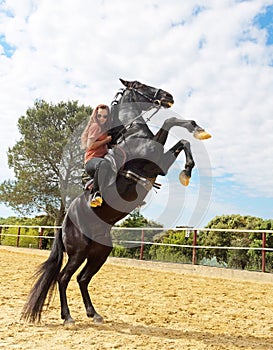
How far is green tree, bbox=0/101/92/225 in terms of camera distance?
2377cm

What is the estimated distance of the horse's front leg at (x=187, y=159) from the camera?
13.6ft

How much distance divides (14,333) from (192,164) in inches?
94.1

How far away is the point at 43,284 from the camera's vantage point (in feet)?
15.9

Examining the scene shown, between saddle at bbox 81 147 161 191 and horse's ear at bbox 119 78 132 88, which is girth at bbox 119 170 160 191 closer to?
saddle at bbox 81 147 161 191

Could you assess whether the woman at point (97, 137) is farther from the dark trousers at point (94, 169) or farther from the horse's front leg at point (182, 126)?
the horse's front leg at point (182, 126)

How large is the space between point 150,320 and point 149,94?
264 centimetres

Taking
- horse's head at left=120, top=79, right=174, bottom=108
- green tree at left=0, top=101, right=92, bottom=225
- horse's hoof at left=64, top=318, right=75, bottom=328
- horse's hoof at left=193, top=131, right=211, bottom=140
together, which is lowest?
horse's hoof at left=64, top=318, right=75, bottom=328

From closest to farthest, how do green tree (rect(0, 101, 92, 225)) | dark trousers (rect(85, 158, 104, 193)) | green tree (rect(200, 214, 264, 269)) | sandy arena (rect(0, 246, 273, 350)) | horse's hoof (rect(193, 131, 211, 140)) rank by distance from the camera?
sandy arena (rect(0, 246, 273, 350)), horse's hoof (rect(193, 131, 211, 140)), dark trousers (rect(85, 158, 104, 193)), green tree (rect(200, 214, 264, 269)), green tree (rect(0, 101, 92, 225))

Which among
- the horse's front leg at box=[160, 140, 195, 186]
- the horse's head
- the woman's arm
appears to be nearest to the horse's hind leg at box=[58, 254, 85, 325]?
the woman's arm

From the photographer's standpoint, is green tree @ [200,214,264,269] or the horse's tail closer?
the horse's tail

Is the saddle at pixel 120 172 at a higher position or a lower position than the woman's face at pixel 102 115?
lower

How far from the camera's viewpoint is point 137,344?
12.5 ft

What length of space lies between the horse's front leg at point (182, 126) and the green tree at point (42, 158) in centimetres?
1890

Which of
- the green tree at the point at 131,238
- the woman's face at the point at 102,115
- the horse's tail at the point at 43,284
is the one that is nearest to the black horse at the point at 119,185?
the horse's tail at the point at 43,284
